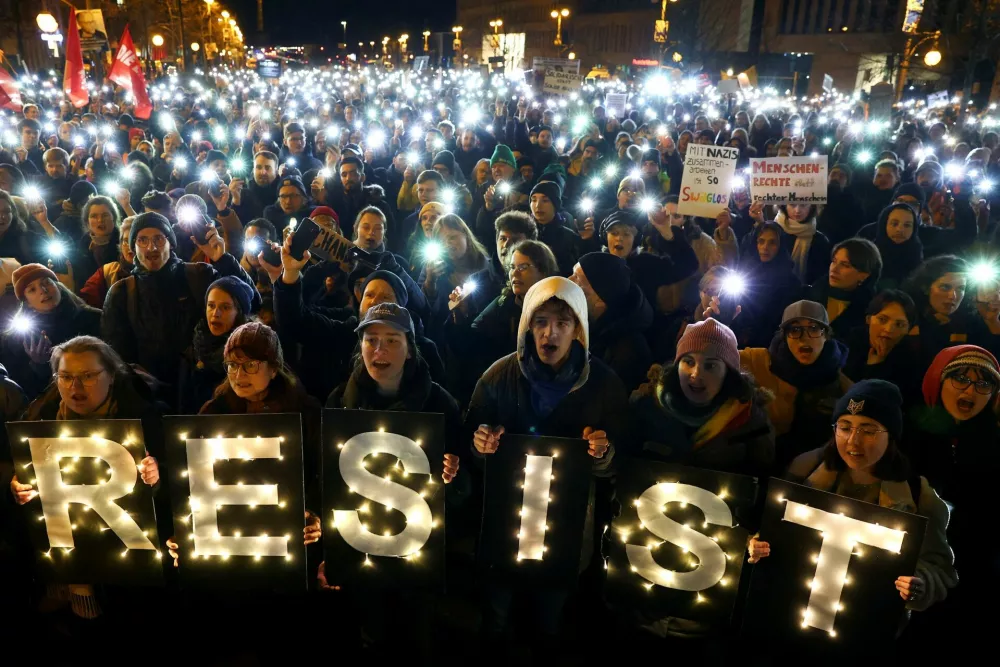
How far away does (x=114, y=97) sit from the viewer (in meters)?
24.6

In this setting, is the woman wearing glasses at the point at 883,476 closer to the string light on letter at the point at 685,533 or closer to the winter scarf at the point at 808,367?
the string light on letter at the point at 685,533

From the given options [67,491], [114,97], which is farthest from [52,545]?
[114,97]

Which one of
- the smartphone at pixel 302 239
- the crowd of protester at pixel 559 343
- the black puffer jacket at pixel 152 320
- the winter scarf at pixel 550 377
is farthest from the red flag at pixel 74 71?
the winter scarf at pixel 550 377

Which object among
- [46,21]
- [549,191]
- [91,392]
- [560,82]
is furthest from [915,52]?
[91,392]

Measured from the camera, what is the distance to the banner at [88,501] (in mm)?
3094

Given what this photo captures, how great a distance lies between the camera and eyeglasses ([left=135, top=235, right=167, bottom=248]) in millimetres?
4547

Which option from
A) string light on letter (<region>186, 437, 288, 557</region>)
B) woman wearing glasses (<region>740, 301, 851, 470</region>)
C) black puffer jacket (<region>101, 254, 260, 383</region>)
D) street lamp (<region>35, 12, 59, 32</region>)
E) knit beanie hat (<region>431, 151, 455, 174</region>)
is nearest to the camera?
string light on letter (<region>186, 437, 288, 557</region>)

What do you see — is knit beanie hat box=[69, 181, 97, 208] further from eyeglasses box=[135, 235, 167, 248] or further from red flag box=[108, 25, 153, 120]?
red flag box=[108, 25, 153, 120]

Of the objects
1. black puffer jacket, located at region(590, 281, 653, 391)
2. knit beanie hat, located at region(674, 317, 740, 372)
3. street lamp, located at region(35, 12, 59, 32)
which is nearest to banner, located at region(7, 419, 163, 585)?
knit beanie hat, located at region(674, 317, 740, 372)

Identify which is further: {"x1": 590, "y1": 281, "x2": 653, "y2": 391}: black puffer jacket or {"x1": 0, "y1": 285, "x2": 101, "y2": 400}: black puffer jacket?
{"x1": 590, "y1": 281, "x2": 653, "y2": 391}: black puffer jacket

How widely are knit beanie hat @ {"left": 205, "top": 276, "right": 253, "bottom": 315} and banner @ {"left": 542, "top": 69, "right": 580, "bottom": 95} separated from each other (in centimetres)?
1322

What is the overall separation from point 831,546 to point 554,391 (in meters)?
1.34

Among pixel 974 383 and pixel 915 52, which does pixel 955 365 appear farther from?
pixel 915 52

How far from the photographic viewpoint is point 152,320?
4.53 m
